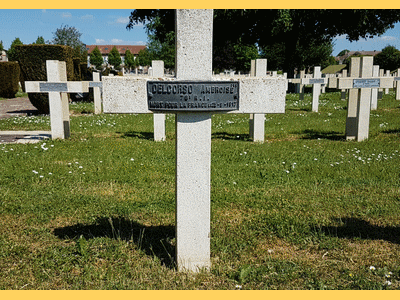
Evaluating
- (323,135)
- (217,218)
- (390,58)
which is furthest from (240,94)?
(390,58)

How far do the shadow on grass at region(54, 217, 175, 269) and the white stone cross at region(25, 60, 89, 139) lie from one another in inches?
203

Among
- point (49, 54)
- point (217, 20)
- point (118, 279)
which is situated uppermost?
point (217, 20)

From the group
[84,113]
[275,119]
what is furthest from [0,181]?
[84,113]

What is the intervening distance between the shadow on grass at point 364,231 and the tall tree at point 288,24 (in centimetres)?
2008

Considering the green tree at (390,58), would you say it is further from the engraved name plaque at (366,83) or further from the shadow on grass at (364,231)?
the shadow on grass at (364,231)

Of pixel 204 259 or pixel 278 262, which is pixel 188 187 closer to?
pixel 204 259

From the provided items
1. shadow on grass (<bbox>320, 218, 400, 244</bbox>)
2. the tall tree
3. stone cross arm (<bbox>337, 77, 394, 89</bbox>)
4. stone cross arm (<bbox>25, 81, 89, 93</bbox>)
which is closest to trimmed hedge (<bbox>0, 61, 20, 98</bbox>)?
the tall tree

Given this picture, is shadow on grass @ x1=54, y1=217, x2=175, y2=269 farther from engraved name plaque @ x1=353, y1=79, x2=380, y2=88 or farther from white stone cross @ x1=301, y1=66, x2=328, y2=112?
white stone cross @ x1=301, y1=66, x2=328, y2=112

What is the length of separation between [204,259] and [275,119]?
10.1 m

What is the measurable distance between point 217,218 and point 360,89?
19.8 ft

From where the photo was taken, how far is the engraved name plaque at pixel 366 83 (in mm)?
8320

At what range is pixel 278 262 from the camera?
124 inches

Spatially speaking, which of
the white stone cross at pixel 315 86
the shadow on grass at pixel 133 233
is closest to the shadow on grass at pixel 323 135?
the white stone cross at pixel 315 86

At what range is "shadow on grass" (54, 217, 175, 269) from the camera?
3386mm
